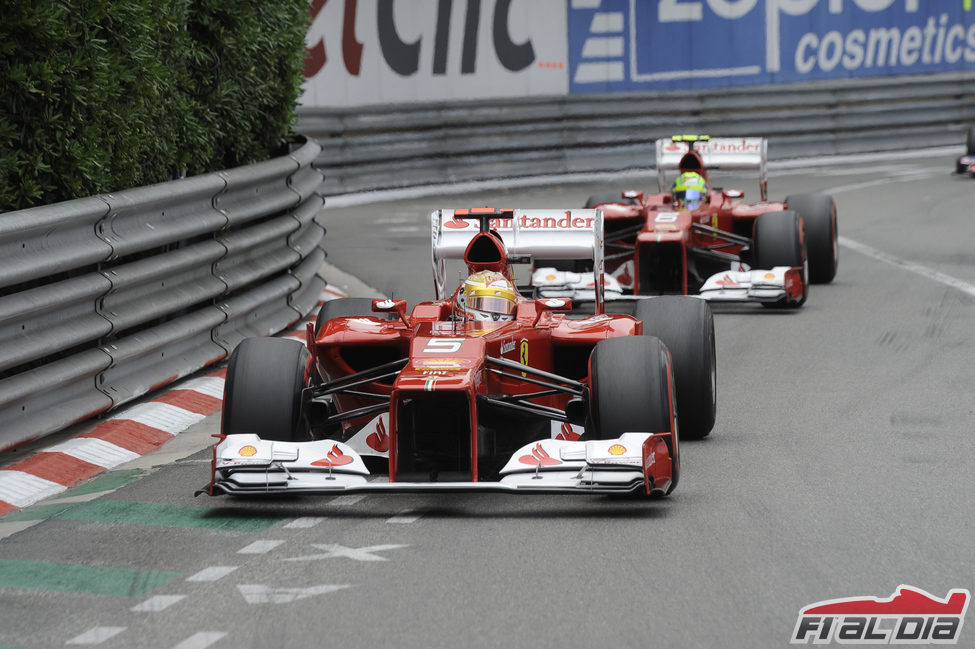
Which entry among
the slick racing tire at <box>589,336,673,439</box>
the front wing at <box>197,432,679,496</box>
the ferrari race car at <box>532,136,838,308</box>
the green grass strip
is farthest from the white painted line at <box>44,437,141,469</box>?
the ferrari race car at <box>532,136,838,308</box>

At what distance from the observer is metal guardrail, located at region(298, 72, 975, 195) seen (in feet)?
78.3

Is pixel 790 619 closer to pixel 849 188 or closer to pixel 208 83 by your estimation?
pixel 208 83

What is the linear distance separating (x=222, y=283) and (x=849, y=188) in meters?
15.2

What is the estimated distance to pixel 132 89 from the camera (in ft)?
30.2

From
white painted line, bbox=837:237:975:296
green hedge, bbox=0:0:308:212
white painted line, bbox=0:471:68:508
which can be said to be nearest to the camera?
white painted line, bbox=0:471:68:508

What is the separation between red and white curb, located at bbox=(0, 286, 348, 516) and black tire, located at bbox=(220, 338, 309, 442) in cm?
95

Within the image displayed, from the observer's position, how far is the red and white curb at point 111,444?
7.21 m

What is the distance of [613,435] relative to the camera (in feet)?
22.2

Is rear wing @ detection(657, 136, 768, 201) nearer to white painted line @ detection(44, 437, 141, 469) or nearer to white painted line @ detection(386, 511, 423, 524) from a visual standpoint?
white painted line @ detection(44, 437, 141, 469)

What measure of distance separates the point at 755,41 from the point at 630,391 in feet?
74.0

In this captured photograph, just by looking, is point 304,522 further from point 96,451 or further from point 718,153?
point 718,153

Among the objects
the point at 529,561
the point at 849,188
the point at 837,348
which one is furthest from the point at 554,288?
the point at 849,188

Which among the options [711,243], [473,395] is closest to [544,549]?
[473,395]
